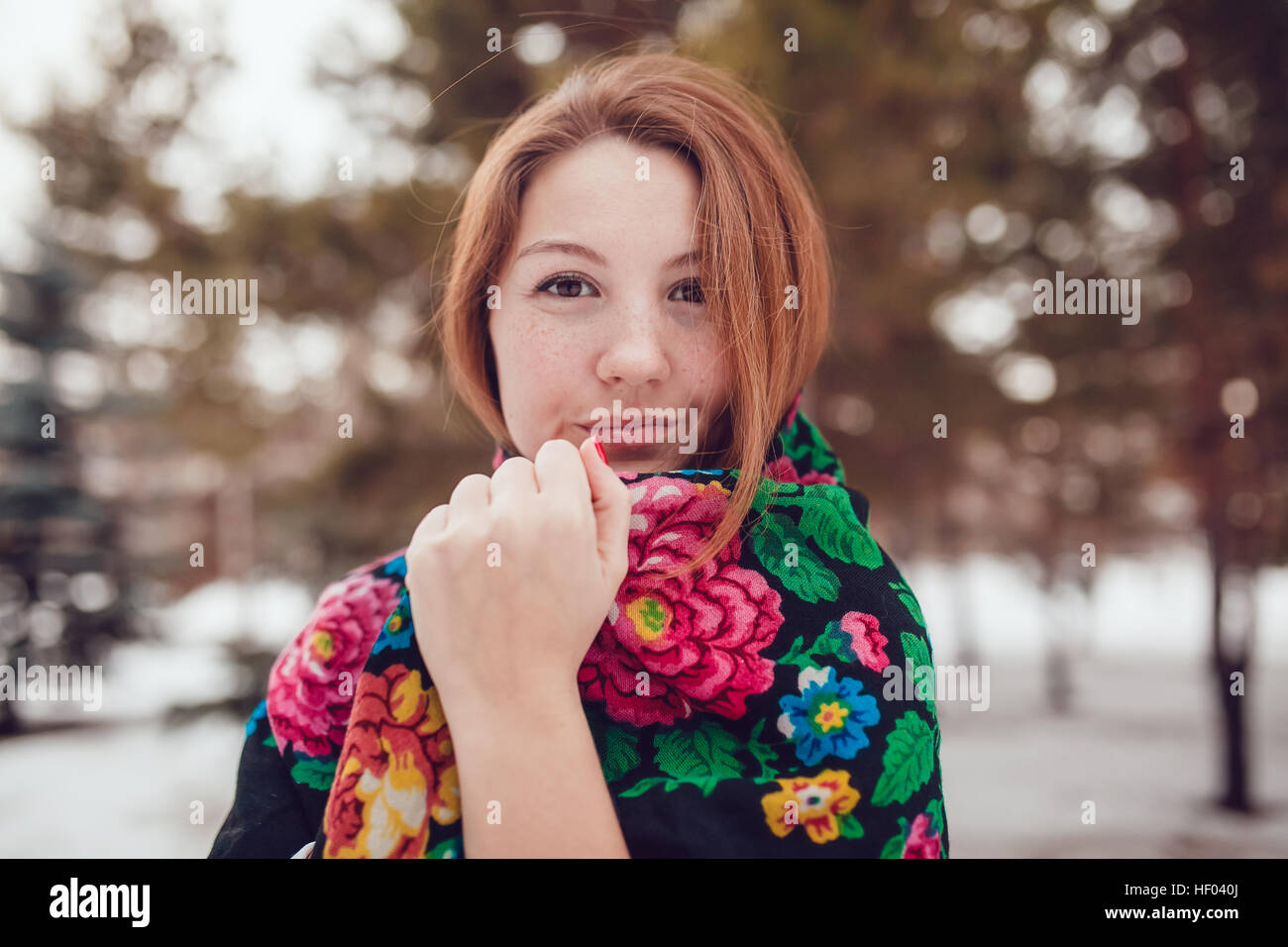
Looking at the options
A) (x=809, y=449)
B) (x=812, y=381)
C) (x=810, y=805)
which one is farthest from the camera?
(x=812, y=381)

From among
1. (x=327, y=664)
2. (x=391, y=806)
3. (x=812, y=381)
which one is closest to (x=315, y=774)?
(x=327, y=664)

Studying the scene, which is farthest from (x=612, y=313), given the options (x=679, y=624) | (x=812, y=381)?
(x=812, y=381)

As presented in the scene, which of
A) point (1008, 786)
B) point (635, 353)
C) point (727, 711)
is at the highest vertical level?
point (635, 353)

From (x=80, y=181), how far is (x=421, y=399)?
2269mm

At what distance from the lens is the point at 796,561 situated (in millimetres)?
922

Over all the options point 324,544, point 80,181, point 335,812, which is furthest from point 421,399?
point 335,812

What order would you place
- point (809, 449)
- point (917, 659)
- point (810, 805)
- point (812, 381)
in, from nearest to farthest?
point (810, 805) < point (917, 659) < point (809, 449) < point (812, 381)

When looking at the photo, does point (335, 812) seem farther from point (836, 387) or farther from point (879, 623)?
point (836, 387)

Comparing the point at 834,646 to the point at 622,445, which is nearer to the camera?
the point at 834,646

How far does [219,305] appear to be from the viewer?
4.36m

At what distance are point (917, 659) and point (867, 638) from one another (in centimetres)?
7

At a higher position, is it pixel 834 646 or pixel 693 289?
pixel 693 289

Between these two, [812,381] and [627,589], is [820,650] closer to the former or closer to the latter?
[627,589]
